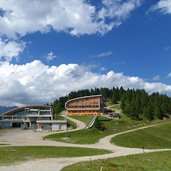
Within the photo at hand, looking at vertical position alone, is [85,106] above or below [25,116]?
above

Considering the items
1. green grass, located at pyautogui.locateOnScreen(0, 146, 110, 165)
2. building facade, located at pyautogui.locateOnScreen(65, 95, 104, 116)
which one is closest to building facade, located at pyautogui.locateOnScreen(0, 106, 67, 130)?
building facade, located at pyautogui.locateOnScreen(65, 95, 104, 116)

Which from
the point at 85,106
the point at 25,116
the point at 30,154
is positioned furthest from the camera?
the point at 85,106

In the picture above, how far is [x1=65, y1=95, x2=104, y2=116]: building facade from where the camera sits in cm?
17488

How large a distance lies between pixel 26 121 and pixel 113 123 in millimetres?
42800

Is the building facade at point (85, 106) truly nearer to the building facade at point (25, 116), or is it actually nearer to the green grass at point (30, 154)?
the building facade at point (25, 116)

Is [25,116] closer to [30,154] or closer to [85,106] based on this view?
[85,106]

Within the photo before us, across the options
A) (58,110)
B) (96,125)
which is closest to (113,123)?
(96,125)

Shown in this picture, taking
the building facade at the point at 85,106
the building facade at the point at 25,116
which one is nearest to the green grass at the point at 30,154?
the building facade at the point at 25,116

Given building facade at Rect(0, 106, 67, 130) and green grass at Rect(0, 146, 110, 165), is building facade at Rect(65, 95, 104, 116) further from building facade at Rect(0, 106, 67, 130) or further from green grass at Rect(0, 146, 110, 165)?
green grass at Rect(0, 146, 110, 165)

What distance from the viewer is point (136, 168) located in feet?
87.5

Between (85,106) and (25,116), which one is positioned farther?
(85,106)

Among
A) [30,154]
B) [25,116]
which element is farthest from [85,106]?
[30,154]

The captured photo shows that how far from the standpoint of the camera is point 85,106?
177 m

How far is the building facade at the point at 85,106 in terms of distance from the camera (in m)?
175
